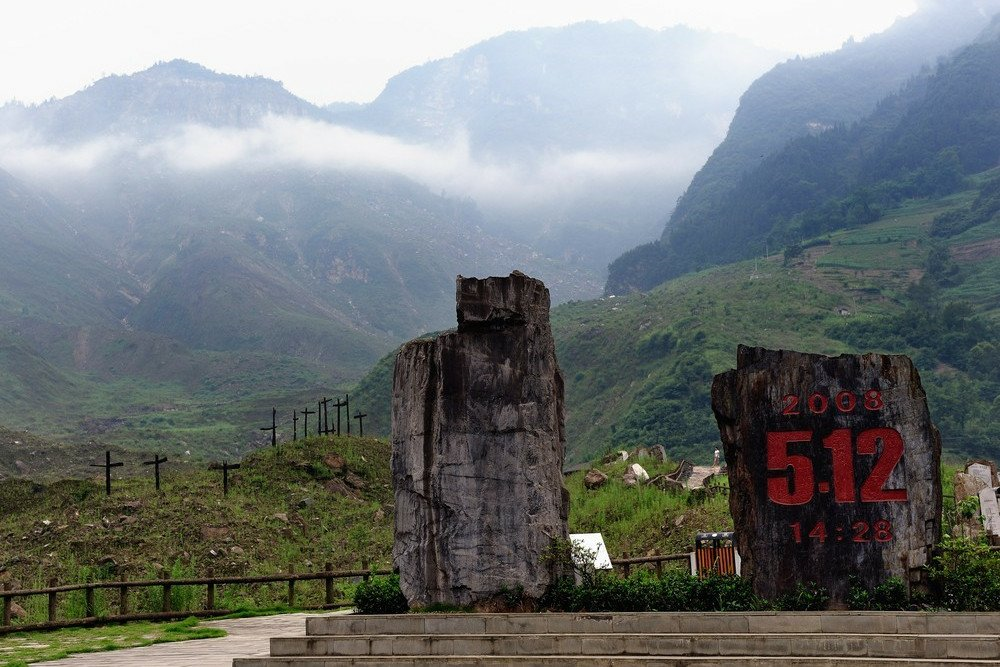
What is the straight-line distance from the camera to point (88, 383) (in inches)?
5822

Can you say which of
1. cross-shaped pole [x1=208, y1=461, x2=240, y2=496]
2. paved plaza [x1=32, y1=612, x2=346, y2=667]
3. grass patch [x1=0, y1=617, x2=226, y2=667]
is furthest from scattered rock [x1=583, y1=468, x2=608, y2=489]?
grass patch [x1=0, y1=617, x2=226, y2=667]

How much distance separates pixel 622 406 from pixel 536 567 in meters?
77.4

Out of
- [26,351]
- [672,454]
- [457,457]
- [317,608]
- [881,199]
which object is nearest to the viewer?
[457,457]

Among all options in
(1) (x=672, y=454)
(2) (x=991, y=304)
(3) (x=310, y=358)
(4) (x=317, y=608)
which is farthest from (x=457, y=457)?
(3) (x=310, y=358)

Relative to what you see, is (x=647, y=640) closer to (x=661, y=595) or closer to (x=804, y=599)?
(x=661, y=595)

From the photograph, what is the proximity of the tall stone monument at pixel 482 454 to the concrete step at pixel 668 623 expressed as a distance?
5.33ft

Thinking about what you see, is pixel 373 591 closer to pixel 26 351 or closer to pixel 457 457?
pixel 457 457

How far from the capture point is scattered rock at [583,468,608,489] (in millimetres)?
41781

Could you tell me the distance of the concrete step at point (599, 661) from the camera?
12.5m

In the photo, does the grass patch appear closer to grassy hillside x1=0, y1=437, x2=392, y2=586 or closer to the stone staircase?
the stone staircase

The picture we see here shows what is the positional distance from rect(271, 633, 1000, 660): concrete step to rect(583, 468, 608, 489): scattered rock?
26.7 m

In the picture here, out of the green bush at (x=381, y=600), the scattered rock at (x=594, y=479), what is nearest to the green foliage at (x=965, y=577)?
the green bush at (x=381, y=600)

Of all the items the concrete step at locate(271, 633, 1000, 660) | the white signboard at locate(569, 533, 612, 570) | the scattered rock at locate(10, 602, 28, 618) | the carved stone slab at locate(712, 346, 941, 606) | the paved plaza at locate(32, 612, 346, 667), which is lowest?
the paved plaza at locate(32, 612, 346, 667)

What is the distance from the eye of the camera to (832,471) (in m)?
16.6
